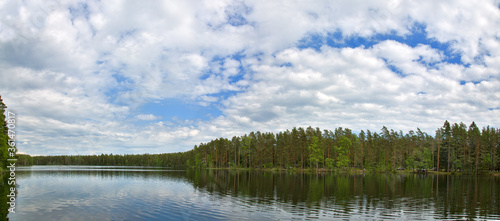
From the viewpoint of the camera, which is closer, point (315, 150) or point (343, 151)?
point (315, 150)

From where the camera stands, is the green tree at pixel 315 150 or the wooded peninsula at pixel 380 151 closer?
the wooded peninsula at pixel 380 151

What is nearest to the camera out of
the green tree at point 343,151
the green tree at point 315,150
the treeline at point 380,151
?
the treeline at point 380,151

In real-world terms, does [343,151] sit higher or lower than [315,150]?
lower

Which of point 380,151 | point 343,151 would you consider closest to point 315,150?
point 343,151

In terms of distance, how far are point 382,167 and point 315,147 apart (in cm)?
3130

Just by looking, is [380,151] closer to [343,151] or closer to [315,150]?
[343,151]

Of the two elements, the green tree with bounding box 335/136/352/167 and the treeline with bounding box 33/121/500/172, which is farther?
the green tree with bounding box 335/136/352/167

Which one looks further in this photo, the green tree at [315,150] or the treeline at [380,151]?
the green tree at [315,150]

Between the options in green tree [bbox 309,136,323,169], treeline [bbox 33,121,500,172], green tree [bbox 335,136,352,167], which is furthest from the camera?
green tree [bbox 309,136,323,169]

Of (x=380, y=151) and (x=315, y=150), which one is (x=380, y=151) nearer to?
(x=380, y=151)

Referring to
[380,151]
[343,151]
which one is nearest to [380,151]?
[380,151]

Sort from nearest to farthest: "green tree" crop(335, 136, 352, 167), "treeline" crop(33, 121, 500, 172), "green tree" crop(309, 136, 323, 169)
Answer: "treeline" crop(33, 121, 500, 172), "green tree" crop(335, 136, 352, 167), "green tree" crop(309, 136, 323, 169)

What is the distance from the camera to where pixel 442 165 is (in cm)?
13375

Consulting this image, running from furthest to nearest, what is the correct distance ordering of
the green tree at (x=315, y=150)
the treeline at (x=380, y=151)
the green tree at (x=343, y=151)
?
1. the green tree at (x=315, y=150)
2. the green tree at (x=343, y=151)
3. the treeline at (x=380, y=151)
